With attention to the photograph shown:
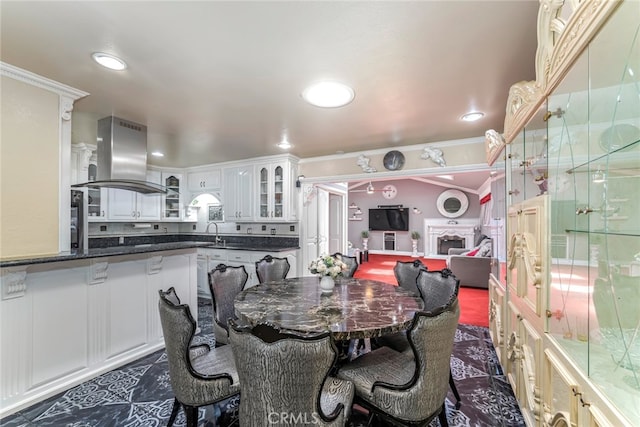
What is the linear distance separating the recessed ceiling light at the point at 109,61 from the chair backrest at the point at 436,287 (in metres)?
2.83

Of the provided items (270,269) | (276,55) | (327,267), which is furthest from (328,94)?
(270,269)

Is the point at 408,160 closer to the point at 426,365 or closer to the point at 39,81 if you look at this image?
the point at 426,365

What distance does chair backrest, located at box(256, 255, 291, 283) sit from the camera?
3.08m

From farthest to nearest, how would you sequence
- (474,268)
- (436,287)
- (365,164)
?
(474,268) → (365,164) → (436,287)

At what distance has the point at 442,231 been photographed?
388 inches

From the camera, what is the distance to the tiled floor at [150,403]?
6.21 ft

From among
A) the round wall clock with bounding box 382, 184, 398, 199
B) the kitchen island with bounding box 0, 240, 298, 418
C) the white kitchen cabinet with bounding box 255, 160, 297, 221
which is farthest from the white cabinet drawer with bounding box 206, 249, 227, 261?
the round wall clock with bounding box 382, 184, 398, 199

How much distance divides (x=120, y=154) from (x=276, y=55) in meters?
2.21

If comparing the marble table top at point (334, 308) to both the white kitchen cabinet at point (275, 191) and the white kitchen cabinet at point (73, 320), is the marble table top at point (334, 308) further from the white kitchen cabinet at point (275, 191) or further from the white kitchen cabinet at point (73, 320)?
the white kitchen cabinet at point (275, 191)

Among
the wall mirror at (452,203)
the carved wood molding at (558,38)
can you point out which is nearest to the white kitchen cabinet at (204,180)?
the carved wood molding at (558,38)

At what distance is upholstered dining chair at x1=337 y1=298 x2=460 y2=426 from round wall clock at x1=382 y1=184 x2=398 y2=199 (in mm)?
9160

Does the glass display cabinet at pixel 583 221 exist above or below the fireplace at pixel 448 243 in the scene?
above

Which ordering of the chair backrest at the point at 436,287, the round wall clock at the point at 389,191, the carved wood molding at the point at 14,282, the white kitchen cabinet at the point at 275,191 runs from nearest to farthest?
the carved wood molding at the point at 14,282
the chair backrest at the point at 436,287
the white kitchen cabinet at the point at 275,191
the round wall clock at the point at 389,191

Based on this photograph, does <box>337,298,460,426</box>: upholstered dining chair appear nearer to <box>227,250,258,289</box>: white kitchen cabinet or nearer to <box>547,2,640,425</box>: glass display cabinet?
<box>547,2,640,425</box>: glass display cabinet
